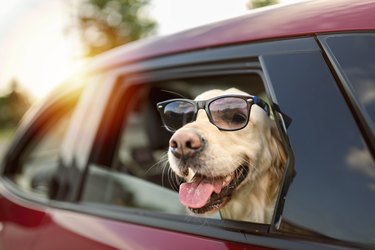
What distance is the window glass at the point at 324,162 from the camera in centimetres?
146

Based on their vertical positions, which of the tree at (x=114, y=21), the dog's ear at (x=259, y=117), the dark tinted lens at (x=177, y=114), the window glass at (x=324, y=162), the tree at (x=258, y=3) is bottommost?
the window glass at (x=324, y=162)

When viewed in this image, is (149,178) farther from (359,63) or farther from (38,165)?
(359,63)

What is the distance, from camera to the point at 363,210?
1.44 m

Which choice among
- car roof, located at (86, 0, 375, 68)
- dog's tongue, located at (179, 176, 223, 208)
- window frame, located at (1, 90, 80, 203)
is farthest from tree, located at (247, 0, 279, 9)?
window frame, located at (1, 90, 80, 203)

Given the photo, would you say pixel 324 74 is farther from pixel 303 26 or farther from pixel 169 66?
pixel 169 66

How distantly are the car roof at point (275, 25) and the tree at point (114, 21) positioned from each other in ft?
86.7

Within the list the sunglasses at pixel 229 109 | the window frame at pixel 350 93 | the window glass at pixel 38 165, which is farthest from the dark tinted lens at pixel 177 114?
the window glass at pixel 38 165

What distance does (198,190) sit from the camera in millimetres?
1977

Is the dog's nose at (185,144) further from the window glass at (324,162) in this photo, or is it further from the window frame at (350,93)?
the window frame at (350,93)

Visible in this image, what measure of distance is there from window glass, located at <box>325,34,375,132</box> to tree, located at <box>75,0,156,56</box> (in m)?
27.3

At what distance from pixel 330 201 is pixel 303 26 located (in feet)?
1.83

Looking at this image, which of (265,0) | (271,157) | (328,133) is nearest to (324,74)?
(328,133)

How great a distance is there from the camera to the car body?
1.50 metres

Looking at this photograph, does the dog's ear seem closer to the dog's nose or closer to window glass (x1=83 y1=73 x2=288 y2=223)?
window glass (x1=83 y1=73 x2=288 y2=223)
